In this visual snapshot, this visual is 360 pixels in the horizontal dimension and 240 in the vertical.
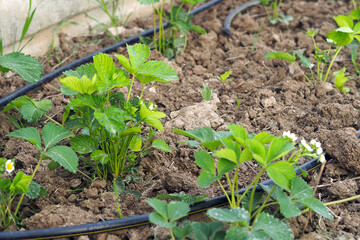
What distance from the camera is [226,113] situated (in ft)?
6.81

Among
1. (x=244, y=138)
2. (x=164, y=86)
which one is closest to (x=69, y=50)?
(x=164, y=86)

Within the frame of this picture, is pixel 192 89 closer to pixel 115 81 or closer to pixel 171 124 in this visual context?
pixel 171 124

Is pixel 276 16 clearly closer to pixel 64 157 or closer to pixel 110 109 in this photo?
pixel 110 109

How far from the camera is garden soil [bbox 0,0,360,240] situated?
158 cm

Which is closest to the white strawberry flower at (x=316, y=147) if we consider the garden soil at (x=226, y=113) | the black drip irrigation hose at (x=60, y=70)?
the garden soil at (x=226, y=113)

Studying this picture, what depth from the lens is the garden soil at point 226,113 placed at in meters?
1.58

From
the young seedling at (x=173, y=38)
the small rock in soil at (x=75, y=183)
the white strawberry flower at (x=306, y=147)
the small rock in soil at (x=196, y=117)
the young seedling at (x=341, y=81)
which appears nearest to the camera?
the white strawberry flower at (x=306, y=147)

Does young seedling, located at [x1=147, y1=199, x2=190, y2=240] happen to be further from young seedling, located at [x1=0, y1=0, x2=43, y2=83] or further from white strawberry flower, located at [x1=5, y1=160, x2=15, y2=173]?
young seedling, located at [x1=0, y1=0, x2=43, y2=83]

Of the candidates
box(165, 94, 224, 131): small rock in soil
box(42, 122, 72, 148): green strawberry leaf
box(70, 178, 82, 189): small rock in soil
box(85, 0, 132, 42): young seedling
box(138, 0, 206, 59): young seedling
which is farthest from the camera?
box(85, 0, 132, 42): young seedling

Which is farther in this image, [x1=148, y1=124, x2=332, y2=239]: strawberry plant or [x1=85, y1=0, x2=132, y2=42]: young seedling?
[x1=85, y1=0, x2=132, y2=42]: young seedling

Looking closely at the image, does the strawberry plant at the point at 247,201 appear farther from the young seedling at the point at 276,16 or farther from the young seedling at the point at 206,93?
the young seedling at the point at 276,16

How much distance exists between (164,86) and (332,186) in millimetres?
952

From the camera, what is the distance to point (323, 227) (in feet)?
5.08

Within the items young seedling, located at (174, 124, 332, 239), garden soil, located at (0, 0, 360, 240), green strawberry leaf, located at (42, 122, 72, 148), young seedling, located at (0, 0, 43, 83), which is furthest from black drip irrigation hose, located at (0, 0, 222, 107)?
young seedling, located at (174, 124, 332, 239)
